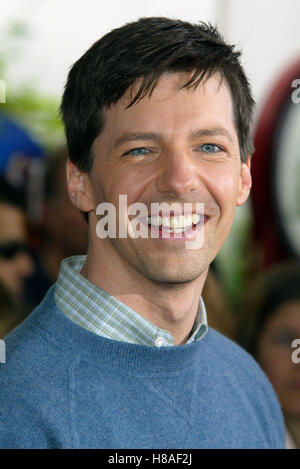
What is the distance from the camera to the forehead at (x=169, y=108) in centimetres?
89

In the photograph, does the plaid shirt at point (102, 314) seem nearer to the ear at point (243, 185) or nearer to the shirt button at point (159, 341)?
the shirt button at point (159, 341)

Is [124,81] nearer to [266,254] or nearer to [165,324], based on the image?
[165,324]

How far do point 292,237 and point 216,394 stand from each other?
2.24 metres

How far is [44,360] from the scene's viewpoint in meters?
0.89

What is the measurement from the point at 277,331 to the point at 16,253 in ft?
2.63

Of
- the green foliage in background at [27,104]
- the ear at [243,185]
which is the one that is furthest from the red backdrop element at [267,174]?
the ear at [243,185]

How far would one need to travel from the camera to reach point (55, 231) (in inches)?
102

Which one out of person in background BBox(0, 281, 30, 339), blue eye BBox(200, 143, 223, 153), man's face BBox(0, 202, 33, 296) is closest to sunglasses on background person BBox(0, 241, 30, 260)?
man's face BBox(0, 202, 33, 296)

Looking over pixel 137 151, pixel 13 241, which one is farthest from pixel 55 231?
pixel 137 151

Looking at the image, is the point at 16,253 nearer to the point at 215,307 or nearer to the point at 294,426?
the point at 215,307

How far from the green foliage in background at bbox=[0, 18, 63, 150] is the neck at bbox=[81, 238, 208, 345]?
6.92 feet

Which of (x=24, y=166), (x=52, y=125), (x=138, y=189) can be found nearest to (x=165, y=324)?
(x=138, y=189)

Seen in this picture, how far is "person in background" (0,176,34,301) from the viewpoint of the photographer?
218 cm

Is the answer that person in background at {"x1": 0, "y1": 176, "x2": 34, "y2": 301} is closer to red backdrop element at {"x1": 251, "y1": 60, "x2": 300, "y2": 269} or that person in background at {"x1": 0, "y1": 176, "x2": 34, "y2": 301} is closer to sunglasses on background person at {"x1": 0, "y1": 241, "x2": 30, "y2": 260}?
sunglasses on background person at {"x1": 0, "y1": 241, "x2": 30, "y2": 260}
